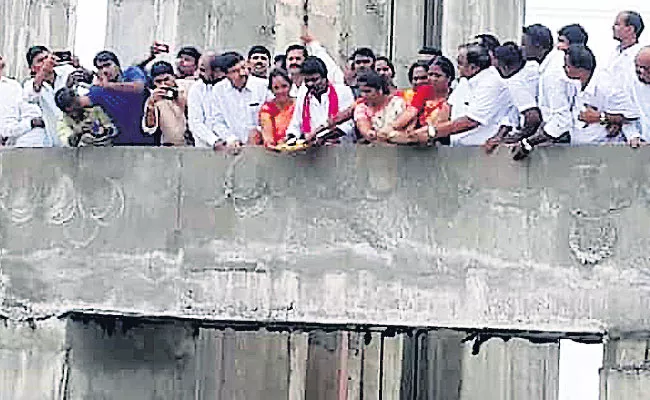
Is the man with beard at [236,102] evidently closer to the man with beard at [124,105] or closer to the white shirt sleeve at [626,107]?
the man with beard at [124,105]

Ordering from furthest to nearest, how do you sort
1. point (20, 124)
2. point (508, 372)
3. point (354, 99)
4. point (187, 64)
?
point (508, 372)
point (187, 64)
point (20, 124)
point (354, 99)

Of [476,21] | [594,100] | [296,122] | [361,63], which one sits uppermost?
[476,21]

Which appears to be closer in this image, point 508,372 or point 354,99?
point 354,99

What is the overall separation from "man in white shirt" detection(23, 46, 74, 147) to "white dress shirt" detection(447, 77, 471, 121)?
10.1 feet

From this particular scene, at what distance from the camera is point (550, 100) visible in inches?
367

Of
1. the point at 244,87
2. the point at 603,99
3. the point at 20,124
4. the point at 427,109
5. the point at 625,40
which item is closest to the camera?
the point at 603,99

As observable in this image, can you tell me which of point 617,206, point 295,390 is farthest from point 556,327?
point 295,390

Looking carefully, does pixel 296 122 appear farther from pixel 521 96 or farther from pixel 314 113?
pixel 521 96

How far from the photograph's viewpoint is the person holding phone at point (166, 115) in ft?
35.5

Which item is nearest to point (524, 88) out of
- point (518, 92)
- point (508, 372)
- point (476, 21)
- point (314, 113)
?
point (518, 92)

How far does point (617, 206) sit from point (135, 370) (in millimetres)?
3900

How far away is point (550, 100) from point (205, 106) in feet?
8.10

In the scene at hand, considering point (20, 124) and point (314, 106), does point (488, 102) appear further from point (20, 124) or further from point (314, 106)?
point (20, 124)

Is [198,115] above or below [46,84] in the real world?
below
